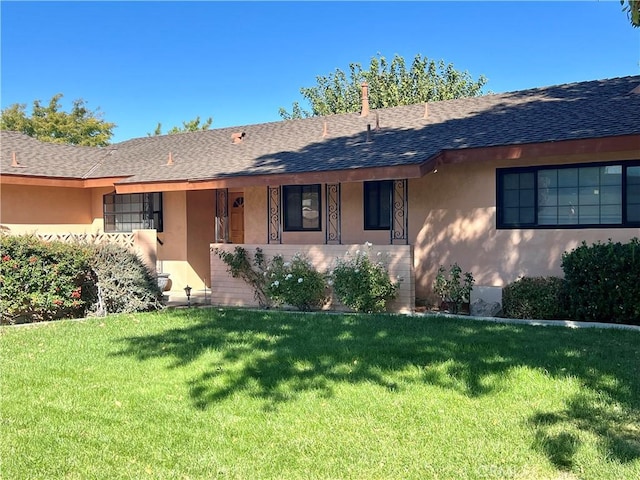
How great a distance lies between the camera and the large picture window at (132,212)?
1553 cm

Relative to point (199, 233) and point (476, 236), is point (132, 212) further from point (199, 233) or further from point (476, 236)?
point (476, 236)

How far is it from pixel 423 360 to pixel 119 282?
6.49 meters

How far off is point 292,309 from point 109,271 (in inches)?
141

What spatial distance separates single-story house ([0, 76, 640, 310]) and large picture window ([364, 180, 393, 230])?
0.07 ft

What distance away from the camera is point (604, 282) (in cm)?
881

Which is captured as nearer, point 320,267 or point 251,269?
point 320,267

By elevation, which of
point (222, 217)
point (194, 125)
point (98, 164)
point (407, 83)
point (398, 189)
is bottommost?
point (222, 217)

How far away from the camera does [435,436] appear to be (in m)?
4.27

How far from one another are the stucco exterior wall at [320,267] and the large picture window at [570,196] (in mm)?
2063

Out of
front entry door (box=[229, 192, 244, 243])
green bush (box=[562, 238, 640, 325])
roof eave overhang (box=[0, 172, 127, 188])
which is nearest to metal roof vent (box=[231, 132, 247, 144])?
front entry door (box=[229, 192, 244, 243])

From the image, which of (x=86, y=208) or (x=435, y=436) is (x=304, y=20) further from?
(x=435, y=436)

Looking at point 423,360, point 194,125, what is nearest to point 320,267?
point 423,360

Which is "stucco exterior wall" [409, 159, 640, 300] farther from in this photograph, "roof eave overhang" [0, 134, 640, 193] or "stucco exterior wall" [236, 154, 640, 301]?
"roof eave overhang" [0, 134, 640, 193]

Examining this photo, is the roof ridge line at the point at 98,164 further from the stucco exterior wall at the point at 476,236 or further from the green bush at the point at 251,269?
the stucco exterior wall at the point at 476,236
